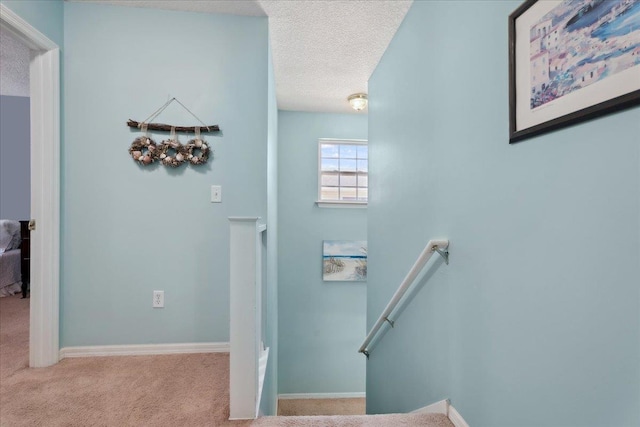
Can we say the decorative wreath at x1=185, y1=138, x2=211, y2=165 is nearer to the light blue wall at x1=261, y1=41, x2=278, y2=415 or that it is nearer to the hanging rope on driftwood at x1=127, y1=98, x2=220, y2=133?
the hanging rope on driftwood at x1=127, y1=98, x2=220, y2=133

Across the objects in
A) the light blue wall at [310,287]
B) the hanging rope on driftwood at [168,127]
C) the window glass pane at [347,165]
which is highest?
the window glass pane at [347,165]

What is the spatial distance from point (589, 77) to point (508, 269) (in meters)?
0.62

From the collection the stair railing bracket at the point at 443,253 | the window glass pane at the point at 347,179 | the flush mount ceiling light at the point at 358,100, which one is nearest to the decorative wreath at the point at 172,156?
the stair railing bracket at the point at 443,253

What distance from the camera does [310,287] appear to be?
Result: 4.20 m

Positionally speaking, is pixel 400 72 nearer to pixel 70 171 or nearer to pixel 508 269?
pixel 508 269

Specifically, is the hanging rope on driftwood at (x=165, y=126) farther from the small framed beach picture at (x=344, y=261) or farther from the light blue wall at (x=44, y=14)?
the small framed beach picture at (x=344, y=261)

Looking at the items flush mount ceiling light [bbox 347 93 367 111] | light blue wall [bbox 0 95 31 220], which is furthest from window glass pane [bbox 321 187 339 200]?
light blue wall [bbox 0 95 31 220]

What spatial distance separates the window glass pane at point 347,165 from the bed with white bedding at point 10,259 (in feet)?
12.7

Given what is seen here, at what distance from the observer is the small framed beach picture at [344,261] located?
421 centimetres

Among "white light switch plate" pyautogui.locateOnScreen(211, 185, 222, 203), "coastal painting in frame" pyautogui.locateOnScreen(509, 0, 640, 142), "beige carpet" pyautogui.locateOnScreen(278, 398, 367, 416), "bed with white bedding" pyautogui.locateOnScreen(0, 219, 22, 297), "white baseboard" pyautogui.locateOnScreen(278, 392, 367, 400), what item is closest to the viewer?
"coastal painting in frame" pyautogui.locateOnScreen(509, 0, 640, 142)

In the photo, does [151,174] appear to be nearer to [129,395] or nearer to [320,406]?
[129,395]

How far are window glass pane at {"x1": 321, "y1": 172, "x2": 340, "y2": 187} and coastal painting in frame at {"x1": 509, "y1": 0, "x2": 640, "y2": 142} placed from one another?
10.7 ft

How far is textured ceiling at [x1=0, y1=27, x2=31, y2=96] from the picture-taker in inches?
104

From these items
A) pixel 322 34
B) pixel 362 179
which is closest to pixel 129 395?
pixel 322 34
